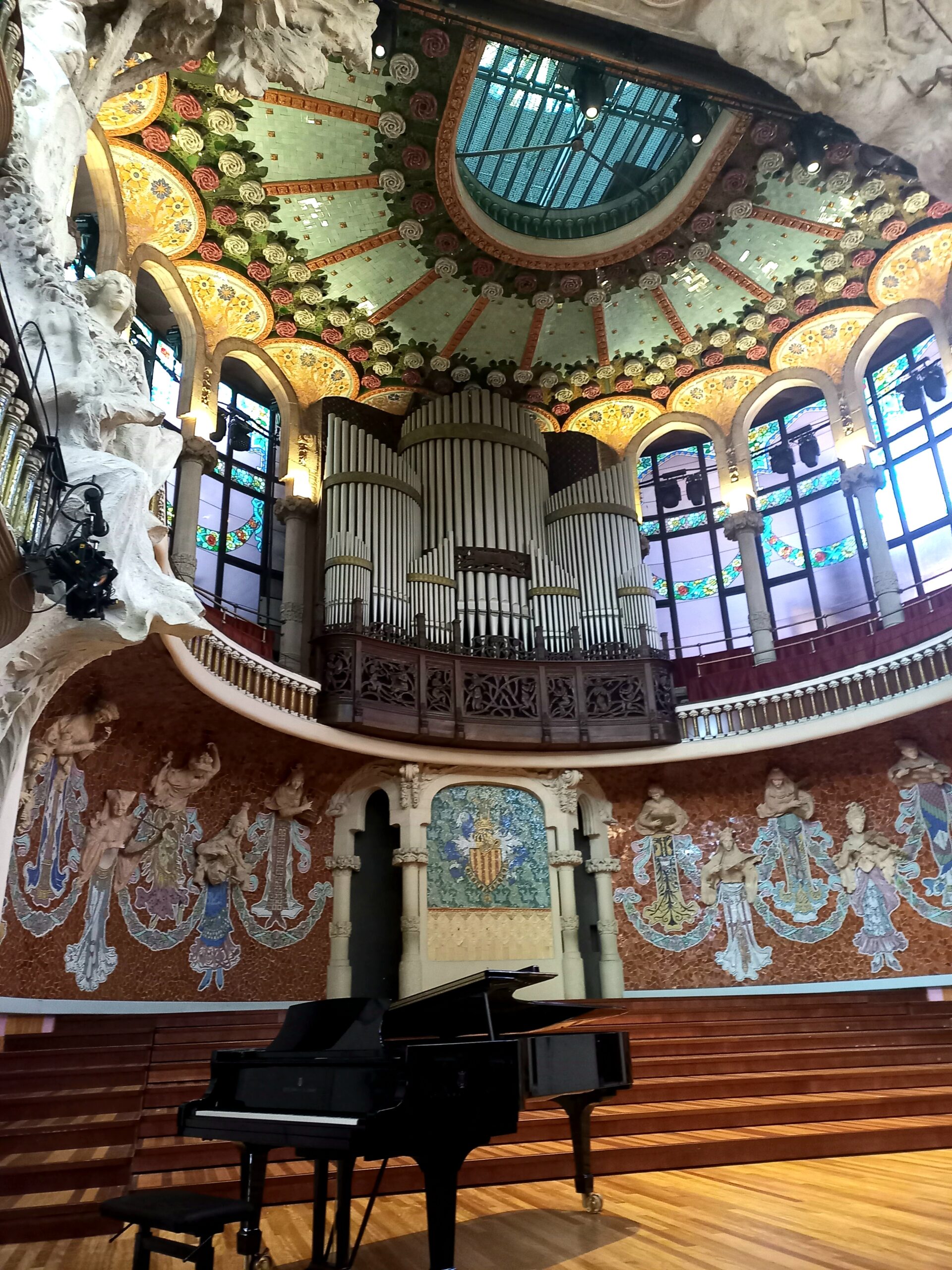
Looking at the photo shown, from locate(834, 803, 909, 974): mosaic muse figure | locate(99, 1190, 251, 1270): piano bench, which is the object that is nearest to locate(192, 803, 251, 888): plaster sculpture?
locate(99, 1190, 251, 1270): piano bench

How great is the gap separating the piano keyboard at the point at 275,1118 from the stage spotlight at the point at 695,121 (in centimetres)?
1105

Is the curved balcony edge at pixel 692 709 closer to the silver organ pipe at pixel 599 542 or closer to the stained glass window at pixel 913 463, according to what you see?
the silver organ pipe at pixel 599 542

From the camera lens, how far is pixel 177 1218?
2748 mm

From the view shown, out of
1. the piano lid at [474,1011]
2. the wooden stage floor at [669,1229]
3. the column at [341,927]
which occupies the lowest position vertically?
the wooden stage floor at [669,1229]

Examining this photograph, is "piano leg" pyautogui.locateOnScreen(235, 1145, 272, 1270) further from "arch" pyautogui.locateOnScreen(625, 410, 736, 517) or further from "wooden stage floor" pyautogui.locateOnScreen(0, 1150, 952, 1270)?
"arch" pyautogui.locateOnScreen(625, 410, 736, 517)

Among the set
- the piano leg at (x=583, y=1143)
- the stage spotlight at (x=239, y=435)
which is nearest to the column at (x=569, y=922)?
the piano leg at (x=583, y=1143)

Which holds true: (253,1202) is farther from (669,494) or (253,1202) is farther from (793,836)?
(669,494)

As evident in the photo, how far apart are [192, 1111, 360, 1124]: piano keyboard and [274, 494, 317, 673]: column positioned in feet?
25.9

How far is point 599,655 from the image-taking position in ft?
39.2

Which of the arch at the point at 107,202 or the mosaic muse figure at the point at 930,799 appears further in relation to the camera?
the mosaic muse figure at the point at 930,799

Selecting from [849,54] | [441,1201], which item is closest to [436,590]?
[849,54]

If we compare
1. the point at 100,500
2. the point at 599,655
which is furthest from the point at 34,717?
the point at 599,655

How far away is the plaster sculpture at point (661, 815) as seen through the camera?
12.0 metres

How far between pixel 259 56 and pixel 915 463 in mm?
10393
